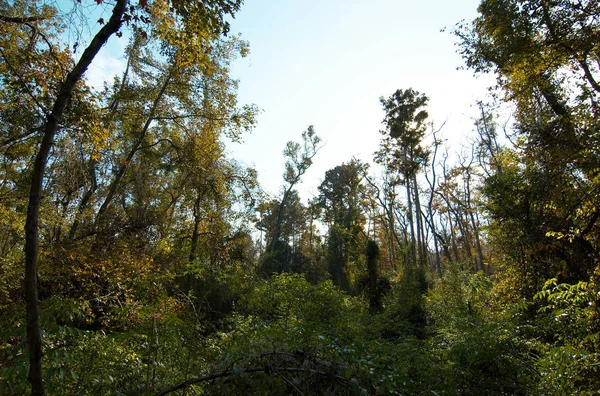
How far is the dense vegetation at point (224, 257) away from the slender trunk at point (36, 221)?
1 centimetres

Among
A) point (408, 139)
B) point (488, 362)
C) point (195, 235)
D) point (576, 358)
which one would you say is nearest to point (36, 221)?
point (576, 358)

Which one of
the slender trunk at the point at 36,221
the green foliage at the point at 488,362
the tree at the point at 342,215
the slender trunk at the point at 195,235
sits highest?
the tree at the point at 342,215

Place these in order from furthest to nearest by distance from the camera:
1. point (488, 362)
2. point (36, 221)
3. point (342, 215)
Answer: point (342, 215) → point (488, 362) → point (36, 221)

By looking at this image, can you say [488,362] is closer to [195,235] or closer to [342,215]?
[195,235]

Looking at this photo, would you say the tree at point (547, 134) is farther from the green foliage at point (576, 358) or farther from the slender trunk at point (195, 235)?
the slender trunk at point (195, 235)

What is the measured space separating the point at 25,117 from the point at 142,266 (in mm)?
3413

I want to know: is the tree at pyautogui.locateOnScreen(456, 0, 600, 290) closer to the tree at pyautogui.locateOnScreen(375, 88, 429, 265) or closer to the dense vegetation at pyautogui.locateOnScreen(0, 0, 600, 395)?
the dense vegetation at pyautogui.locateOnScreen(0, 0, 600, 395)

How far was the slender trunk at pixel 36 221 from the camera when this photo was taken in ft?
5.75

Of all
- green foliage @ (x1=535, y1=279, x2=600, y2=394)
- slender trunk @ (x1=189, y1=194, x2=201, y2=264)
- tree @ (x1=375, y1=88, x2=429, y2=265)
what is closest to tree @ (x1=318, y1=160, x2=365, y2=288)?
tree @ (x1=375, y1=88, x2=429, y2=265)

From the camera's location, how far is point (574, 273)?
251 inches

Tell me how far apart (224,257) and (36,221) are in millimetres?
6757

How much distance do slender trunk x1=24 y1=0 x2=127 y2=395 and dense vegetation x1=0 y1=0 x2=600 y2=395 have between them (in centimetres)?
1

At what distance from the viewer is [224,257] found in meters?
8.52

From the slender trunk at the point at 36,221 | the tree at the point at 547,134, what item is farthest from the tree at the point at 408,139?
the slender trunk at the point at 36,221
